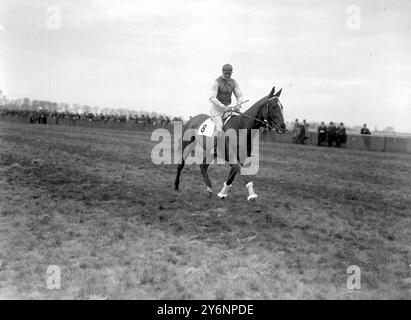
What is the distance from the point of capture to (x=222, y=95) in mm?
10414

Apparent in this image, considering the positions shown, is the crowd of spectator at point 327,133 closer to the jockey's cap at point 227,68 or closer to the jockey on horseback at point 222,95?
the jockey on horseback at point 222,95

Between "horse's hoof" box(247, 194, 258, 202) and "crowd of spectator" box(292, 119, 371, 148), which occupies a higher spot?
"crowd of spectator" box(292, 119, 371, 148)

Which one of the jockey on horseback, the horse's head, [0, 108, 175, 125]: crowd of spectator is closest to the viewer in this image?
the horse's head

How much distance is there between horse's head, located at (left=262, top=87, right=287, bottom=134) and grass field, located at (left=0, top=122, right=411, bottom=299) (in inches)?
61.4

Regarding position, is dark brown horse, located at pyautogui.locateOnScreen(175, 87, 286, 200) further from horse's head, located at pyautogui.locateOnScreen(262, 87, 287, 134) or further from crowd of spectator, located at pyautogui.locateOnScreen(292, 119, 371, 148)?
crowd of spectator, located at pyautogui.locateOnScreen(292, 119, 371, 148)

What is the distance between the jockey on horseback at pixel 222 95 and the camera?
10125mm

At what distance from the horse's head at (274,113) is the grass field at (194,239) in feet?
5.12

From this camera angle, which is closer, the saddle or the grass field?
the grass field

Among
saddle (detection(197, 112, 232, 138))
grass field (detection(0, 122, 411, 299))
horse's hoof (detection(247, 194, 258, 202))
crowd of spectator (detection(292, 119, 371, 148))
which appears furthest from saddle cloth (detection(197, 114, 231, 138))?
crowd of spectator (detection(292, 119, 371, 148))

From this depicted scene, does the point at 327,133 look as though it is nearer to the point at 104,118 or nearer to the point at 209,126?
the point at 209,126

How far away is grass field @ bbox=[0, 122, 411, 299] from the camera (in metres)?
5.24

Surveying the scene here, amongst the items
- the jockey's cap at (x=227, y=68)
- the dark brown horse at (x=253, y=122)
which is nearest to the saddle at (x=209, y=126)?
the dark brown horse at (x=253, y=122)
